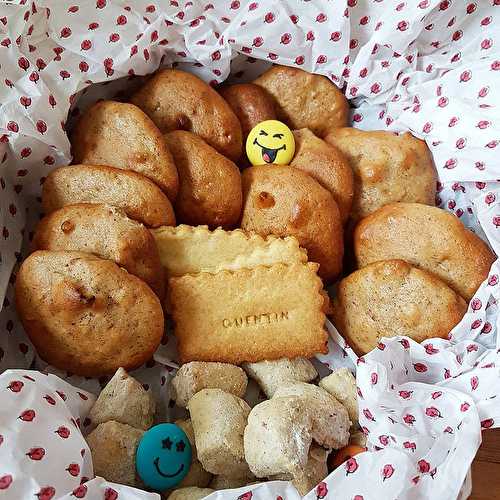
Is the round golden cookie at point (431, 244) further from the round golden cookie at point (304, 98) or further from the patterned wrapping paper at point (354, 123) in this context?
the round golden cookie at point (304, 98)

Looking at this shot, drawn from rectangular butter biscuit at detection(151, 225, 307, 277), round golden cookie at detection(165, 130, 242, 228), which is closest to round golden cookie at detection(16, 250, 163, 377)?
rectangular butter biscuit at detection(151, 225, 307, 277)

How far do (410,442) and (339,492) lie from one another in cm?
14

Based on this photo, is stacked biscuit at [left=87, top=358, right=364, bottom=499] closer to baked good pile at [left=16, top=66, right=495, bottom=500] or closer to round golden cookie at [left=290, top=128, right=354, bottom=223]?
baked good pile at [left=16, top=66, right=495, bottom=500]

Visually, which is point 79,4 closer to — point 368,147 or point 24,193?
point 24,193

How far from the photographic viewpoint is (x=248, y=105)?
1.42m

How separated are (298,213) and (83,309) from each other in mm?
429

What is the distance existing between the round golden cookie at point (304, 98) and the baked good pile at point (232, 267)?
2 cm

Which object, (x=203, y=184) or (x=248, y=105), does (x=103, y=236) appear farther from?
(x=248, y=105)

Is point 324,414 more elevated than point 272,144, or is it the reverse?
point 272,144

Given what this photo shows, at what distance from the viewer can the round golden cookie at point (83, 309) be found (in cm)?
105

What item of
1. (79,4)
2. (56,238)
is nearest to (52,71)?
(79,4)

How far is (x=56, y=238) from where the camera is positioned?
1.12 m

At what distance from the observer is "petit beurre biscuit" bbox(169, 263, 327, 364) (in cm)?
116

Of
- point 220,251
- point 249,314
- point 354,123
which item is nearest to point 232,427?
point 249,314
